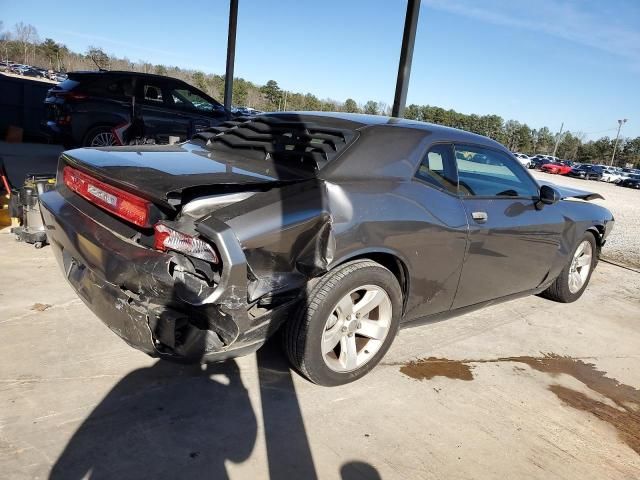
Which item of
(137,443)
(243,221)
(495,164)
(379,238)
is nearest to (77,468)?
(137,443)

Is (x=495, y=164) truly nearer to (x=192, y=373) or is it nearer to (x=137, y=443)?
(x=192, y=373)

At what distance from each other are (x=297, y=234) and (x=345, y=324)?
2.38ft

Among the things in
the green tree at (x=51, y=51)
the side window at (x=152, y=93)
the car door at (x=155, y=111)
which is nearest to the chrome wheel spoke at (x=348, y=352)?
the car door at (x=155, y=111)

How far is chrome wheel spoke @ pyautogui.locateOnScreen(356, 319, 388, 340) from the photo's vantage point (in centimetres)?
298

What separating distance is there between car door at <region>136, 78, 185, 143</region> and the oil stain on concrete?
6.98 meters

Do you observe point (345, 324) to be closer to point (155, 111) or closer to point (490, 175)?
point (490, 175)

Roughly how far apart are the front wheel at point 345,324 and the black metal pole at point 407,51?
16.3ft

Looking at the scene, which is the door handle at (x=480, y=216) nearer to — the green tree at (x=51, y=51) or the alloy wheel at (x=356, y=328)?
the alloy wheel at (x=356, y=328)

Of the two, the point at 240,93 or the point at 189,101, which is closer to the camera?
the point at 189,101

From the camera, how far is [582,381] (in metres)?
3.45

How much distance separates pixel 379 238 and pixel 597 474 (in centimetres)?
163

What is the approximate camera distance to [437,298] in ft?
10.9

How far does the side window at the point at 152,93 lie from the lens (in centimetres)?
898

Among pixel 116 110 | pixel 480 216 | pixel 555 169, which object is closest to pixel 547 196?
pixel 480 216
